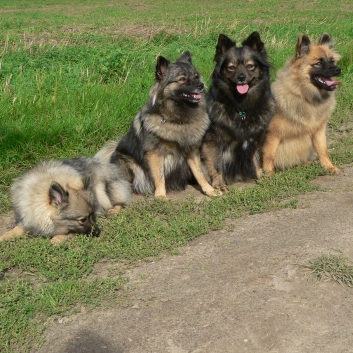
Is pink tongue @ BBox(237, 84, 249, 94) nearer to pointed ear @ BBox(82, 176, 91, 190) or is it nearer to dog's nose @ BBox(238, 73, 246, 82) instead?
dog's nose @ BBox(238, 73, 246, 82)

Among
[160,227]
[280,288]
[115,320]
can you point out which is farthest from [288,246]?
[115,320]

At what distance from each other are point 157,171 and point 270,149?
5.21 ft

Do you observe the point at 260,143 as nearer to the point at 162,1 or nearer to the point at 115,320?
the point at 115,320

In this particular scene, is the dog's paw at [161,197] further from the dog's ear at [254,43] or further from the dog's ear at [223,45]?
the dog's ear at [254,43]

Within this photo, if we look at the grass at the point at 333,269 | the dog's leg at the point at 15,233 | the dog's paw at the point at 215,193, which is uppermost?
the grass at the point at 333,269

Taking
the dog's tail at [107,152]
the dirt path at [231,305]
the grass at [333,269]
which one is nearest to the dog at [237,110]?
the dog's tail at [107,152]

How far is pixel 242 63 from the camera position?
215 inches

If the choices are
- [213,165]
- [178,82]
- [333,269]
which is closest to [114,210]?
[213,165]

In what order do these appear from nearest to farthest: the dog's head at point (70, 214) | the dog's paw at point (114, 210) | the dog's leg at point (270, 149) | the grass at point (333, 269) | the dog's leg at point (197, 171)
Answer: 1. the grass at point (333, 269)
2. the dog's head at point (70, 214)
3. the dog's paw at point (114, 210)
4. the dog's leg at point (197, 171)
5. the dog's leg at point (270, 149)

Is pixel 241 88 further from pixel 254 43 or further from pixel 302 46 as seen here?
pixel 302 46

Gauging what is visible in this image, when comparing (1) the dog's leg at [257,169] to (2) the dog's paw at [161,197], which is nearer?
(2) the dog's paw at [161,197]

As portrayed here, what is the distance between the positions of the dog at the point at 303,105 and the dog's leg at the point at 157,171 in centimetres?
143

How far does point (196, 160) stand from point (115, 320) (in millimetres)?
2985

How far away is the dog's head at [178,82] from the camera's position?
5312 mm
